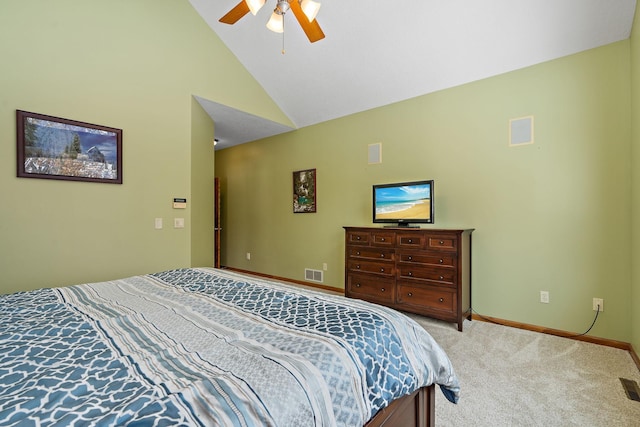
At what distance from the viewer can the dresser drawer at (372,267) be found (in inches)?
132

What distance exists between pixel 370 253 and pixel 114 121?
2.95 meters

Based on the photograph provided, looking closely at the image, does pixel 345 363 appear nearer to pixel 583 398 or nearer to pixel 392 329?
pixel 392 329

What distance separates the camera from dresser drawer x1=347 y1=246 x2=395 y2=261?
335 centimetres

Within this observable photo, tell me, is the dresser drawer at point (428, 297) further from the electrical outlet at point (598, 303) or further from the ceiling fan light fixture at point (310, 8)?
the ceiling fan light fixture at point (310, 8)

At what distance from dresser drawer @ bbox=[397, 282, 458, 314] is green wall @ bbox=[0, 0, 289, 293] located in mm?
2433

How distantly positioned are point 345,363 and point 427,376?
0.52m

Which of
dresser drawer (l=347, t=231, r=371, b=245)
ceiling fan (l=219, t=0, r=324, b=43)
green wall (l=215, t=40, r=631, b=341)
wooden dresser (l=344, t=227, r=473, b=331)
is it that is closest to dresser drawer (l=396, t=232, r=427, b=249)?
wooden dresser (l=344, t=227, r=473, b=331)

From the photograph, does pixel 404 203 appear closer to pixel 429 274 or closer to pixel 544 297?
pixel 429 274

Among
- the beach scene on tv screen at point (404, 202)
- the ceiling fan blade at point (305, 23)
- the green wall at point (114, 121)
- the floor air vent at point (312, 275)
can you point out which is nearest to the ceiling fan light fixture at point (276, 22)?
the ceiling fan blade at point (305, 23)

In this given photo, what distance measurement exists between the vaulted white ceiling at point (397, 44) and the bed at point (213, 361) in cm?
285

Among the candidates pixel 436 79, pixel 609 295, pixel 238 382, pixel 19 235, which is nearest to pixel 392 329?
pixel 238 382

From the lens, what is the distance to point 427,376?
1.24 metres

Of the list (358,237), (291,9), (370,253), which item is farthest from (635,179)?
(291,9)

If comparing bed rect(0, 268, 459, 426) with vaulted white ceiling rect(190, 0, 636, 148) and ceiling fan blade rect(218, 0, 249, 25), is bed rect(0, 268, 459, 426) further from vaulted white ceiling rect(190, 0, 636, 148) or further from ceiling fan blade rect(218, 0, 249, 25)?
vaulted white ceiling rect(190, 0, 636, 148)
